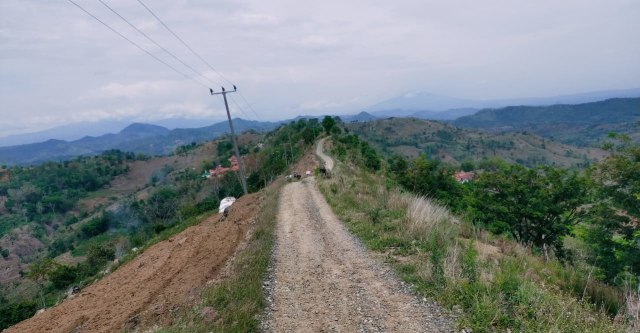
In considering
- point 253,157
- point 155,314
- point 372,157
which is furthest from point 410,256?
point 253,157

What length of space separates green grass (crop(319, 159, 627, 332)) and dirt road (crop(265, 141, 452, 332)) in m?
0.43

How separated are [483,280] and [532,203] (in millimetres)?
20051

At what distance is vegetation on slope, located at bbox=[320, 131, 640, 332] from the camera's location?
5883 mm

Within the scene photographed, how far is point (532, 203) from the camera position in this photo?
23.7 meters

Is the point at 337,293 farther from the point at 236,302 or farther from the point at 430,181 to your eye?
the point at 430,181

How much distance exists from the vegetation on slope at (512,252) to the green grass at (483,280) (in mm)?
18

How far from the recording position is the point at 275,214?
57.2 feet

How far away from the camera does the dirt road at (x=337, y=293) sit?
640 cm

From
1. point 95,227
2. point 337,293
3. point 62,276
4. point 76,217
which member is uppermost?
point 337,293

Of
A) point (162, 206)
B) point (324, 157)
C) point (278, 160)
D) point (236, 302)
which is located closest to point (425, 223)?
point (236, 302)

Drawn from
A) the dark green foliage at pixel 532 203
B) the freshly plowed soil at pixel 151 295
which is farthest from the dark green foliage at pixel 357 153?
the freshly plowed soil at pixel 151 295

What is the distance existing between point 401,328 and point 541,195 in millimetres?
21753

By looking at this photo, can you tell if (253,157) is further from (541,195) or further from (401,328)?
(401,328)

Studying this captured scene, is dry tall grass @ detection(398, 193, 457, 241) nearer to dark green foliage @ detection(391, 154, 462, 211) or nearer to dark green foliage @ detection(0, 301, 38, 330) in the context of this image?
dark green foliage @ detection(391, 154, 462, 211)
